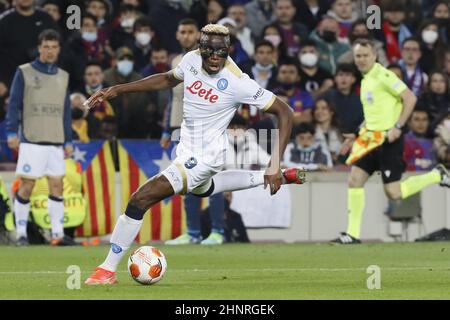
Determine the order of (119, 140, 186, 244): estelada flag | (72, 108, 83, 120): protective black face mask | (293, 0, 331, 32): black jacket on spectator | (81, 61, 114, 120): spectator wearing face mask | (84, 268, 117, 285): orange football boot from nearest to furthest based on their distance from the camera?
(84, 268, 117, 285): orange football boot → (119, 140, 186, 244): estelada flag → (72, 108, 83, 120): protective black face mask → (81, 61, 114, 120): spectator wearing face mask → (293, 0, 331, 32): black jacket on spectator

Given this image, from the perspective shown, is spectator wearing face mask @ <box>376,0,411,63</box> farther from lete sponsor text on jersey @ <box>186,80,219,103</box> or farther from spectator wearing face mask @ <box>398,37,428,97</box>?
lete sponsor text on jersey @ <box>186,80,219,103</box>

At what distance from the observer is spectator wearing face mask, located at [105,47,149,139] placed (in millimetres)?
21062

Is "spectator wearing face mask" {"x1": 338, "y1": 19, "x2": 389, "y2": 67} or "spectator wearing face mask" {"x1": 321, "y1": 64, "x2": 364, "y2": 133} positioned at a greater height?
"spectator wearing face mask" {"x1": 338, "y1": 19, "x2": 389, "y2": 67}

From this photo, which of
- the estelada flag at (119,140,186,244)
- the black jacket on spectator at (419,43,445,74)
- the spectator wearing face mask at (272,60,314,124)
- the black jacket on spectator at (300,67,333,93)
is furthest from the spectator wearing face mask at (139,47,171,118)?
the black jacket on spectator at (419,43,445,74)

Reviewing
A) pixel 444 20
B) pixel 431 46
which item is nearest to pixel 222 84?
pixel 431 46

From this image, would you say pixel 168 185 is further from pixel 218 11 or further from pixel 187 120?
pixel 218 11

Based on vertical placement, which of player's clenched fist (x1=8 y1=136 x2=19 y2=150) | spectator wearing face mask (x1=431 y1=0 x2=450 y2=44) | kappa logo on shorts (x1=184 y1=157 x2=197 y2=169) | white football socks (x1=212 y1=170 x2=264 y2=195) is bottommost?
white football socks (x1=212 y1=170 x2=264 y2=195)

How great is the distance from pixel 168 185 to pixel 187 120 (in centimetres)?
97

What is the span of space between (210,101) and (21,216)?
6.10m

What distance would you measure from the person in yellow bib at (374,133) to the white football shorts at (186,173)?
557 centimetres

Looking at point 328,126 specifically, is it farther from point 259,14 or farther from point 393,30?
point 393,30

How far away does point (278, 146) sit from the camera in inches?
499

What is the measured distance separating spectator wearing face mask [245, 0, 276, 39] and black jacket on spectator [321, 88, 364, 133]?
2.18 meters
